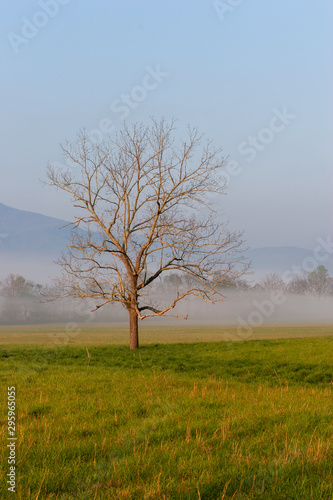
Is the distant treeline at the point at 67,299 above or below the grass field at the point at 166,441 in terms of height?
above

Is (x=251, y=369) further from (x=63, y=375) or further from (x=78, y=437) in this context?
(x=78, y=437)

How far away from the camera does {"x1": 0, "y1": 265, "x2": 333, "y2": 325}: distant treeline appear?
13182 centimetres

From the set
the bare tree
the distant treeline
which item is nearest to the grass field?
the distant treeline

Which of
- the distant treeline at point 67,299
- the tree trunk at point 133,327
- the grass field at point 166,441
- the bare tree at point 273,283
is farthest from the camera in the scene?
the bare tree at point 273,283

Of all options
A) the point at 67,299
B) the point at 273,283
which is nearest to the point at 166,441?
the point at 67,299

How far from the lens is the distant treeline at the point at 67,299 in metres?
132

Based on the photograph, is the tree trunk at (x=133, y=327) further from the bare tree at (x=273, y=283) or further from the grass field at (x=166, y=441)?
the bare tree at (x=273, y=283)

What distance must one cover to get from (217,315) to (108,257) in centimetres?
12429

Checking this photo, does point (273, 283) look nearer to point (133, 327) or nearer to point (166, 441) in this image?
point (133, 327)

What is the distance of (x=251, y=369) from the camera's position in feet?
68.5

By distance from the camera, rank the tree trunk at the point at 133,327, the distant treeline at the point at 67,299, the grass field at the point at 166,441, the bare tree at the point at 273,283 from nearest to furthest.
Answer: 1. the grass field at the point at 166,441
2. the tree trunk at the point at 133,327
3. the distant treeline at the point at 67,299
4. the bare tree at the point at 273,283

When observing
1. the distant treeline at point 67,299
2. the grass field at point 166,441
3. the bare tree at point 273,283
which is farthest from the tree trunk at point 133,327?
the bare tree at point 273,283

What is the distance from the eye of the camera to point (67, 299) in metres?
132

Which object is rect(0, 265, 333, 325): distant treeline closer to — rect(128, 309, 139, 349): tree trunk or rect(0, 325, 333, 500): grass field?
rect(128, 309, 139, 349): tree trunk
